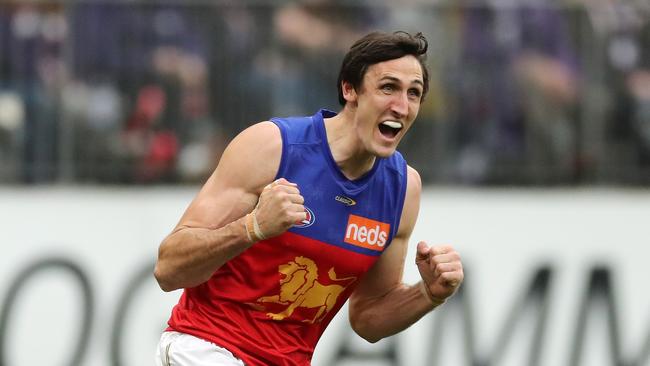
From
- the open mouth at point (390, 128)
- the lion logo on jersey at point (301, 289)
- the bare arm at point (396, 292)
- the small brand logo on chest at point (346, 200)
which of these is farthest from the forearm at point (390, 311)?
the open mouth at point (390, 128)

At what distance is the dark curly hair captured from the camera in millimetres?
6215

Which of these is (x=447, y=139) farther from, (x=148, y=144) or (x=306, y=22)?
(x=148, y=144)

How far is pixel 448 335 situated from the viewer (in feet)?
36.2

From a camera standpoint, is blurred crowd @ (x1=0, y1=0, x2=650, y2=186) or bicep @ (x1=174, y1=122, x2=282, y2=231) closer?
bicep @ (x1=174, y1=122, x2=282, y2=231)

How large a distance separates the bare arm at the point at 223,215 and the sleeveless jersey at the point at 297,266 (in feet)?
0.33

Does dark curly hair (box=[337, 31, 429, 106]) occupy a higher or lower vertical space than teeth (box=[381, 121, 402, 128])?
higher

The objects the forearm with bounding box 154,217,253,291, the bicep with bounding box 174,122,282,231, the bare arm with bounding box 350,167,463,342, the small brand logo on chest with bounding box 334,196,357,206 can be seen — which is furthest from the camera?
the bare arm with bounding box 350,167,463,342

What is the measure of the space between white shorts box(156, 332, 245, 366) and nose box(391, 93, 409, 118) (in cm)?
132

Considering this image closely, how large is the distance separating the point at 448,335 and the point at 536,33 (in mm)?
2482

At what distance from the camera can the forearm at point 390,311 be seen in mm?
6621

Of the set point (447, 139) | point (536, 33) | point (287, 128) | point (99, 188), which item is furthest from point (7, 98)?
point (287, 128)

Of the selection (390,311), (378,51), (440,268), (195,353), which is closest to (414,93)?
(378,51)

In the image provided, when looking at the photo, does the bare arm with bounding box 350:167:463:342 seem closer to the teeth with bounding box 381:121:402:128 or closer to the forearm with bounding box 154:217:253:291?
the teeth with bounding box 381:121:402:128

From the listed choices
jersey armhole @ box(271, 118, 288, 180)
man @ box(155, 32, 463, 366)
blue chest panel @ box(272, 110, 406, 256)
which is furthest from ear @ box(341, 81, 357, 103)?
jersey armhole @ box(271, 118, 288, 180)
